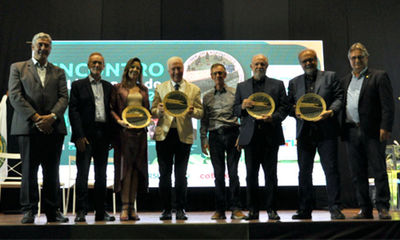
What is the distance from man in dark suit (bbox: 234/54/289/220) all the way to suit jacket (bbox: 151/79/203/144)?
18.7 inches

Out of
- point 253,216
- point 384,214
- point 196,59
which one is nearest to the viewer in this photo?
point 384,214

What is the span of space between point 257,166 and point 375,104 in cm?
128

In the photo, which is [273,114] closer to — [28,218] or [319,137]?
[319,137]

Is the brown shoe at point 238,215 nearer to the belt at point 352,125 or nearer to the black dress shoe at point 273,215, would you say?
the black dress shoe at point 273,215

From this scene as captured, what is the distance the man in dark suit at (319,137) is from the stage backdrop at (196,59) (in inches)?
104

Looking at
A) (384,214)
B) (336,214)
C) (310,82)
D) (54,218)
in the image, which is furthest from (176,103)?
(384,214)

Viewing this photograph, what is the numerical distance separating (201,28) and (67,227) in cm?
464

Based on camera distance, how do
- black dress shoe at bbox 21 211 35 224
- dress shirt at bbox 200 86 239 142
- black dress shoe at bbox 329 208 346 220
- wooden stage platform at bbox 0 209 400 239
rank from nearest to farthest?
wooden stage platform at bbox 0 209 400 239, black dress shoe at bbox 21 211 35 224, black dress shoe at bbox 329 208 346 220, dress shirt at bbox 200 86 239 142

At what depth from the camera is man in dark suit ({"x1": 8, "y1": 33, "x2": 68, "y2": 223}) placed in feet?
12.6

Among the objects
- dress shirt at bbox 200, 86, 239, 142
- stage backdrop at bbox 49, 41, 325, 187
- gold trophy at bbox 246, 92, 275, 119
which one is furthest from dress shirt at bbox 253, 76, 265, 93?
stage backdrop at bbox 49, 41, 325, 187

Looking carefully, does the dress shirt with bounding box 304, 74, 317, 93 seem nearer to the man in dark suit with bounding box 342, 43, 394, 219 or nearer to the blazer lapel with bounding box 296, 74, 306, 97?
the blazer lapel with bounding box 296, 74, 306, 97

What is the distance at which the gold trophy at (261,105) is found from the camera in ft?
13.3

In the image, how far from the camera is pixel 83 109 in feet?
13.5

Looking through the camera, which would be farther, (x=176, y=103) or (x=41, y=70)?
(x=176, y=103)
